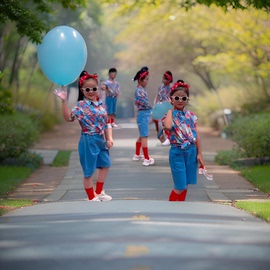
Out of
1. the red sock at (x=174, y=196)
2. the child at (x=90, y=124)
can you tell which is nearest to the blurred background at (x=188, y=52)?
the child at (x=90, y=124)

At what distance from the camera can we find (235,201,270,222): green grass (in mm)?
9315

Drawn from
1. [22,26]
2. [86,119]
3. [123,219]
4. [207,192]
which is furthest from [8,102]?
[123,219]

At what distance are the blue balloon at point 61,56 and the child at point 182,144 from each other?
12.3 ft

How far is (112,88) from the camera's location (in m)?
21.1

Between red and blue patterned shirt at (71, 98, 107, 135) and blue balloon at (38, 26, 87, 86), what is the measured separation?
113 inches

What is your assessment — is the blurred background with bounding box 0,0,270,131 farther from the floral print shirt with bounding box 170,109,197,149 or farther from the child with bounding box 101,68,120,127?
the floral print shirt with bounding box 170,109,197,149

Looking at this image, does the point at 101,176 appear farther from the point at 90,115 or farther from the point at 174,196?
the point at 174,196

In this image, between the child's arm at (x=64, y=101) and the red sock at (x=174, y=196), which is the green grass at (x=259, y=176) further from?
the child's arm at (x=64, y=101)

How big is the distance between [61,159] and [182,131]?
402 inches

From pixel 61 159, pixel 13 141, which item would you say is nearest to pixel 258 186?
pixel 13 141

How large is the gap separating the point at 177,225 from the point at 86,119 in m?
3.41

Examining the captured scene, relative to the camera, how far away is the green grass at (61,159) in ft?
62.2

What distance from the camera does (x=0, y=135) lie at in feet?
60.2

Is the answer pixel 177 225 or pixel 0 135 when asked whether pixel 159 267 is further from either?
pixel 0 135
